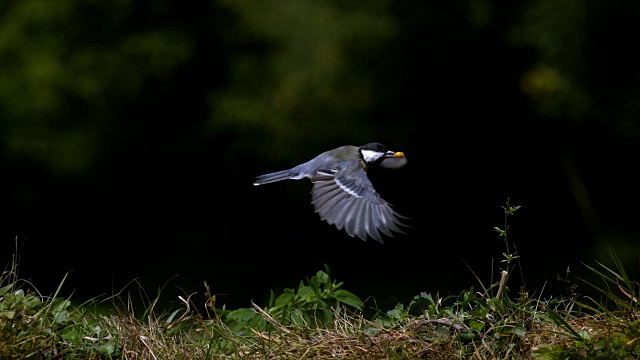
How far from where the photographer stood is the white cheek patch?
146 inches

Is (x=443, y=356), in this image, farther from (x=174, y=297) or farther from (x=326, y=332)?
(x=174, y=297)

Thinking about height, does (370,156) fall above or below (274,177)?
above

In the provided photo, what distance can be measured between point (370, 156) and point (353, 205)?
47 centimetres

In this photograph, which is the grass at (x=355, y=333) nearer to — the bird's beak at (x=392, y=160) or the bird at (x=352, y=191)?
the bird at (x=352, y=191)

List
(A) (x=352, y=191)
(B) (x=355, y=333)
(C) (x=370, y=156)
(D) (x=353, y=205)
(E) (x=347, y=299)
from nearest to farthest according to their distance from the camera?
(B) (x=355, y=333) < (E) (x=347, y=299) < (D) (x=353, y=205) < (A) (x=352, y=191) < (C) (x=370, y=156)

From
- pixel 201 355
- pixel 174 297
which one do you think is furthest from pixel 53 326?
pixel 174 297

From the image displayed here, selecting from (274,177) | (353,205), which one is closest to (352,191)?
(353,205)

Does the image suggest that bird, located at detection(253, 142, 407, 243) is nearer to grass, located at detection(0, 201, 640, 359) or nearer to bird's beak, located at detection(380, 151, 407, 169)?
bird's beak, located at detection(380, 151, 407, 169)

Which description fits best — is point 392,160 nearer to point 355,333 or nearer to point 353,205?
point 353,205

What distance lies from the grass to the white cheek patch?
1.43 meters

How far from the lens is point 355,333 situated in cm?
218

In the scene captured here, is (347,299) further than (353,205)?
No

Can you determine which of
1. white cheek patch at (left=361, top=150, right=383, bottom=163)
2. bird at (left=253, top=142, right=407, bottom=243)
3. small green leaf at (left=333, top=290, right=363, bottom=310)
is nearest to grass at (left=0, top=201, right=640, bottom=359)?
small green leaf at (left=333, top=290, right=363, bottom=310)

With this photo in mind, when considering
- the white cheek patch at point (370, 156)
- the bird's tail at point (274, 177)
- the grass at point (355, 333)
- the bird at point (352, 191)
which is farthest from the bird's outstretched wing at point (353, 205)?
the grass at point (355, 333)
